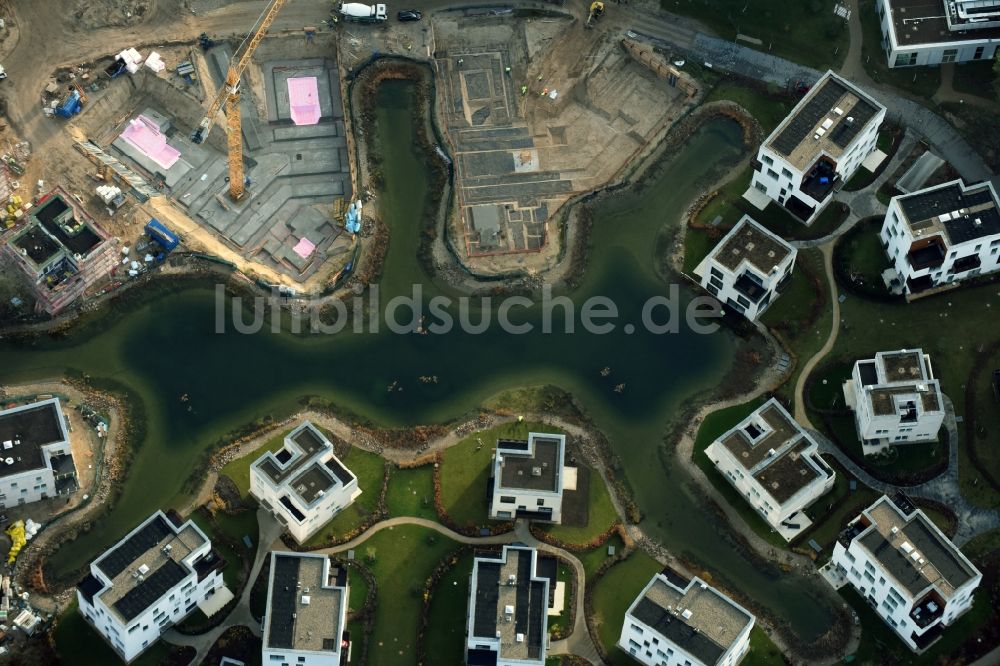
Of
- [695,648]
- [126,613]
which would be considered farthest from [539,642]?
[126,613]

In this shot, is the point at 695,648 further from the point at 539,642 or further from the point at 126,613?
the point at 126,613

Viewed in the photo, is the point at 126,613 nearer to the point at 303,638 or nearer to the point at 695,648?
the point at 303,638

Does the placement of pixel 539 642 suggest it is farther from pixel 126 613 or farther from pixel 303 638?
pixel 126 613

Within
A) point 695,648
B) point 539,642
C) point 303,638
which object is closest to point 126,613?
point 303,638
